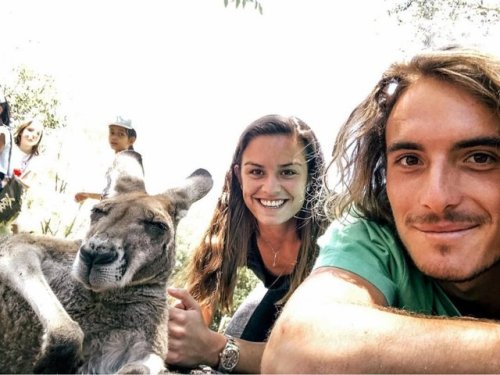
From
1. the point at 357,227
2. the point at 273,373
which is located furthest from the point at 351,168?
the point at 273,373

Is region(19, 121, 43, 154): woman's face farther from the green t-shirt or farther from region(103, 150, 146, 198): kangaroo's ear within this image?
the green t-shirt

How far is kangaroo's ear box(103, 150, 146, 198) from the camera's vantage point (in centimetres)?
250

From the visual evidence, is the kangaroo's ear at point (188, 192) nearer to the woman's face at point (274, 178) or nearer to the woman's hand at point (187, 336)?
the woman's hand at point (187, 336)

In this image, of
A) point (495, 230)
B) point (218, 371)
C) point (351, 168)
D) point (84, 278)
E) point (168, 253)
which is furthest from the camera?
point (218, 371)

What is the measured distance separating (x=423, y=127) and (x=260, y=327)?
187 centimetres

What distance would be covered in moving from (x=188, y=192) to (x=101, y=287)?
66cm

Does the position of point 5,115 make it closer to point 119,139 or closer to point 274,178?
point 119,139

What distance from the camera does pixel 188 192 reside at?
8.49 ft

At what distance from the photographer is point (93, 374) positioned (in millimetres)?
2088

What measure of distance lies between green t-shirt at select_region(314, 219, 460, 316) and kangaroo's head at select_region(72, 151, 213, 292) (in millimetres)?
585

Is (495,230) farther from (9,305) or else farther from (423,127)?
(9,305)

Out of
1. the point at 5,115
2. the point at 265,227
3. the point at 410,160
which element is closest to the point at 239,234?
the point at 265,227

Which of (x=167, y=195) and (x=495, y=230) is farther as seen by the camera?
(x=167, y=195)

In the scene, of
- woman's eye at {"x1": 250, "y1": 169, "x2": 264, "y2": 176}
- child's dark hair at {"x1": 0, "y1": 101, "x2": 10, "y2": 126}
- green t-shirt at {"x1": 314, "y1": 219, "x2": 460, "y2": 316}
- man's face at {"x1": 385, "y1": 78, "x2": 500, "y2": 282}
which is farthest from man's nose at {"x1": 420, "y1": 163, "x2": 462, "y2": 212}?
woman's eye at {"x1": 250, "y1": 169, "x2": 264, "y2": 176}
